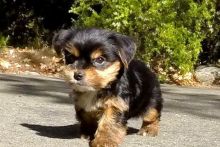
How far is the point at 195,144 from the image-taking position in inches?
245

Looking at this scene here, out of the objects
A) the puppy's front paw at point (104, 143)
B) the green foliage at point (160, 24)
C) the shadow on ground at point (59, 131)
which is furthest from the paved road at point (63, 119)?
the green foliage at point (160, 24)

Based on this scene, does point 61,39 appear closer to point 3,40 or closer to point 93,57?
point 93,57

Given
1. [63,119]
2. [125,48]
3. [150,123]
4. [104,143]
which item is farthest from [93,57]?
[63,119]

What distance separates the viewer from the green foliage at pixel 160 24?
13094 millimetres

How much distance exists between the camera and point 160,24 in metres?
13.2

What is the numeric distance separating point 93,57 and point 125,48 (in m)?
0.38

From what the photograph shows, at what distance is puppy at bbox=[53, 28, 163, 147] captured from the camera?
525 cm

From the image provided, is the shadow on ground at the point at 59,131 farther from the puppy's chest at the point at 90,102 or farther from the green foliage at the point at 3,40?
the green foliage at the point at 3,40

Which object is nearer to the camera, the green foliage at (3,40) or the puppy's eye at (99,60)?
the puppy's eye at (99,60)

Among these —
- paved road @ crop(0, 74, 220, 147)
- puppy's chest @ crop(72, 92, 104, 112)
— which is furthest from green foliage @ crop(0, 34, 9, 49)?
puppy's chest @ crop(72, 92, 104, 112)

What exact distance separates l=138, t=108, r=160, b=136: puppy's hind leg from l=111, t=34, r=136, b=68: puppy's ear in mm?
922

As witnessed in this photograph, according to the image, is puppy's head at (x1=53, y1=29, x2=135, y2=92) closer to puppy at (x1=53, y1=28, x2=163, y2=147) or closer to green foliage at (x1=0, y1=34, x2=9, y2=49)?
puppy at (x1=53, y1=28, x2=163, y2=147)

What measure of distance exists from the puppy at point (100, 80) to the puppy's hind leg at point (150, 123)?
34cm

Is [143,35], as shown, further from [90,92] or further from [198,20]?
[90,92]
